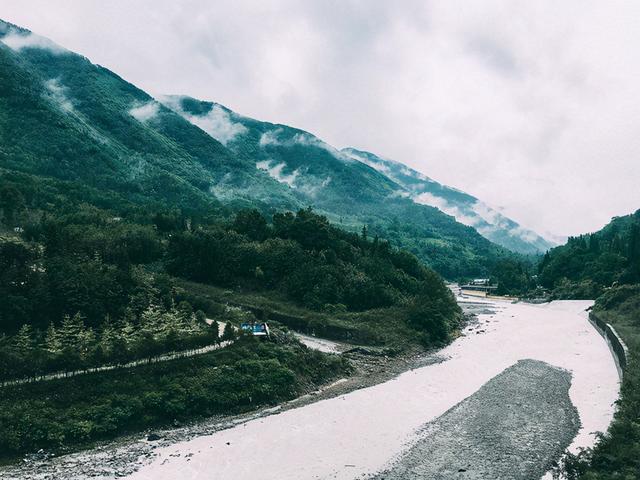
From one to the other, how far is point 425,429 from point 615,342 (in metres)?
39.4

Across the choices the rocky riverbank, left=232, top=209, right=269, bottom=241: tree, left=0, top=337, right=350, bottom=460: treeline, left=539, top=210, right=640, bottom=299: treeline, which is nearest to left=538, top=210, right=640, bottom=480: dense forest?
left=539, top=210, right=640, bottom=299: treeline

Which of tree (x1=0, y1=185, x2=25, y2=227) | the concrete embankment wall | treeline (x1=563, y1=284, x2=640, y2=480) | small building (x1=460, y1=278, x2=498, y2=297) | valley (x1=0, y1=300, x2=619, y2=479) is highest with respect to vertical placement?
tree (x1=0, y1=185, x2=25, y2=227)

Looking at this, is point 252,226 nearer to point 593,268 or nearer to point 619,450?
point 619,450

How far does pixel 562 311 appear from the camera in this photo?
4515 inches

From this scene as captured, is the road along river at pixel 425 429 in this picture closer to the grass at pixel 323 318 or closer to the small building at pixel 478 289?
the grass at pixel 323 318

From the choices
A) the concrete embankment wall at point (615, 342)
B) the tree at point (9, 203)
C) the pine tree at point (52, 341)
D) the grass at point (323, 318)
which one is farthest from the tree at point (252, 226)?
the concrete embankment wall at point (615, 342)

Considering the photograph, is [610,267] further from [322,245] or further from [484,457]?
[484,457]

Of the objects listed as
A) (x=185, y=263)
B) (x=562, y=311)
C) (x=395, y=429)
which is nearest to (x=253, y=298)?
(x=185, y=263)

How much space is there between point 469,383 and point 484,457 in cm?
1922

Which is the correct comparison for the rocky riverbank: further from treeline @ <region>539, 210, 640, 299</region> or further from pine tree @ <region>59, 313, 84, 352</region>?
treeline @ <region>539, 210, 640, 299</region>

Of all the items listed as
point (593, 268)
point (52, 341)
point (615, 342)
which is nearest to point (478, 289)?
point (593, 268)

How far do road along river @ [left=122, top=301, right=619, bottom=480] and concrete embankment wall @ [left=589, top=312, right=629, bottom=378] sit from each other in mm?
1558

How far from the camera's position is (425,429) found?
1403 inches

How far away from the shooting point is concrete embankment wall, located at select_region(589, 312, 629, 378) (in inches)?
2040
